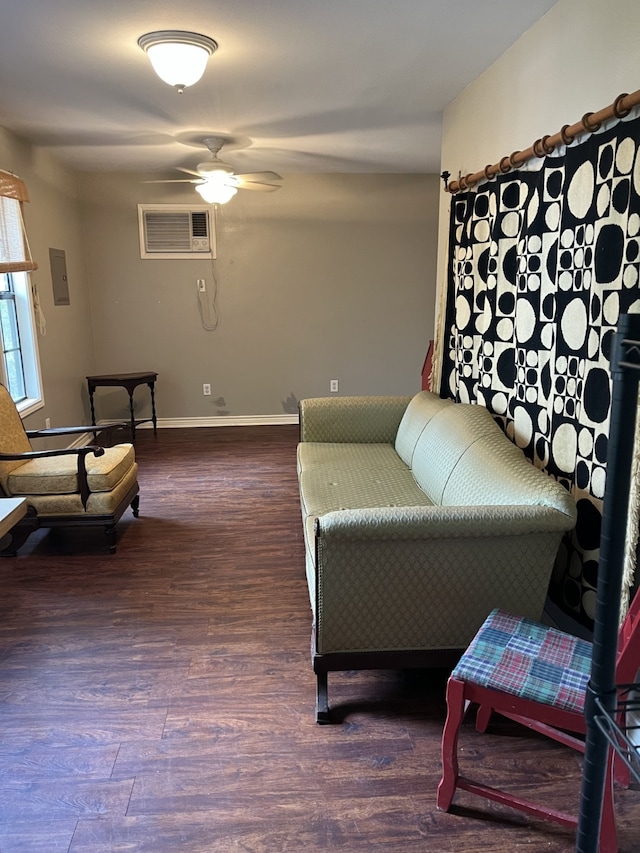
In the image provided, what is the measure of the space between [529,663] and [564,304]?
1301 mm

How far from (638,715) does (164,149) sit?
4.77m

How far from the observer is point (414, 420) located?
11.5 feet

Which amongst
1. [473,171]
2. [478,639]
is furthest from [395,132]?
[478,639]

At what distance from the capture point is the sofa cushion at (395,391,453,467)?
334cm

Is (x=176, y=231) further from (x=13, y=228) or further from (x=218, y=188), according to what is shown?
(x=13, y=228)

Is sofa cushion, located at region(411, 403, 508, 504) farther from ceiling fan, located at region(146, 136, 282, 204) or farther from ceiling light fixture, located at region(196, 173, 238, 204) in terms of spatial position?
ceiling light fixture, located at region(196, 173, 238, 204)

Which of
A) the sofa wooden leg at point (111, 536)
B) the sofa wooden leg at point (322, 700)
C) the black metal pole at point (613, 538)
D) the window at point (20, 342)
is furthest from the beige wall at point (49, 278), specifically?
the black metal pole at point (613, 538)

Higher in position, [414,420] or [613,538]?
[613,538]

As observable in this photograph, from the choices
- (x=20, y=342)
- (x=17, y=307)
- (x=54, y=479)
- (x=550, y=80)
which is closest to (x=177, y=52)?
(x=550, y=80)

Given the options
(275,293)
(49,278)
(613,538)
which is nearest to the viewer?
(613,538)

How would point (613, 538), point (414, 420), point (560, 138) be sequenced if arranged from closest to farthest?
point (613, 538) < point (560, 138) < point (414, 420)

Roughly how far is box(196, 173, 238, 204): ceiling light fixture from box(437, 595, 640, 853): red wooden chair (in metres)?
3.92

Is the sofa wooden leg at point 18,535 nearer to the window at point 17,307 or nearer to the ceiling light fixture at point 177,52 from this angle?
the window at point 17,307

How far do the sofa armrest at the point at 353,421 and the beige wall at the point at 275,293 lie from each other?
2.41 m
